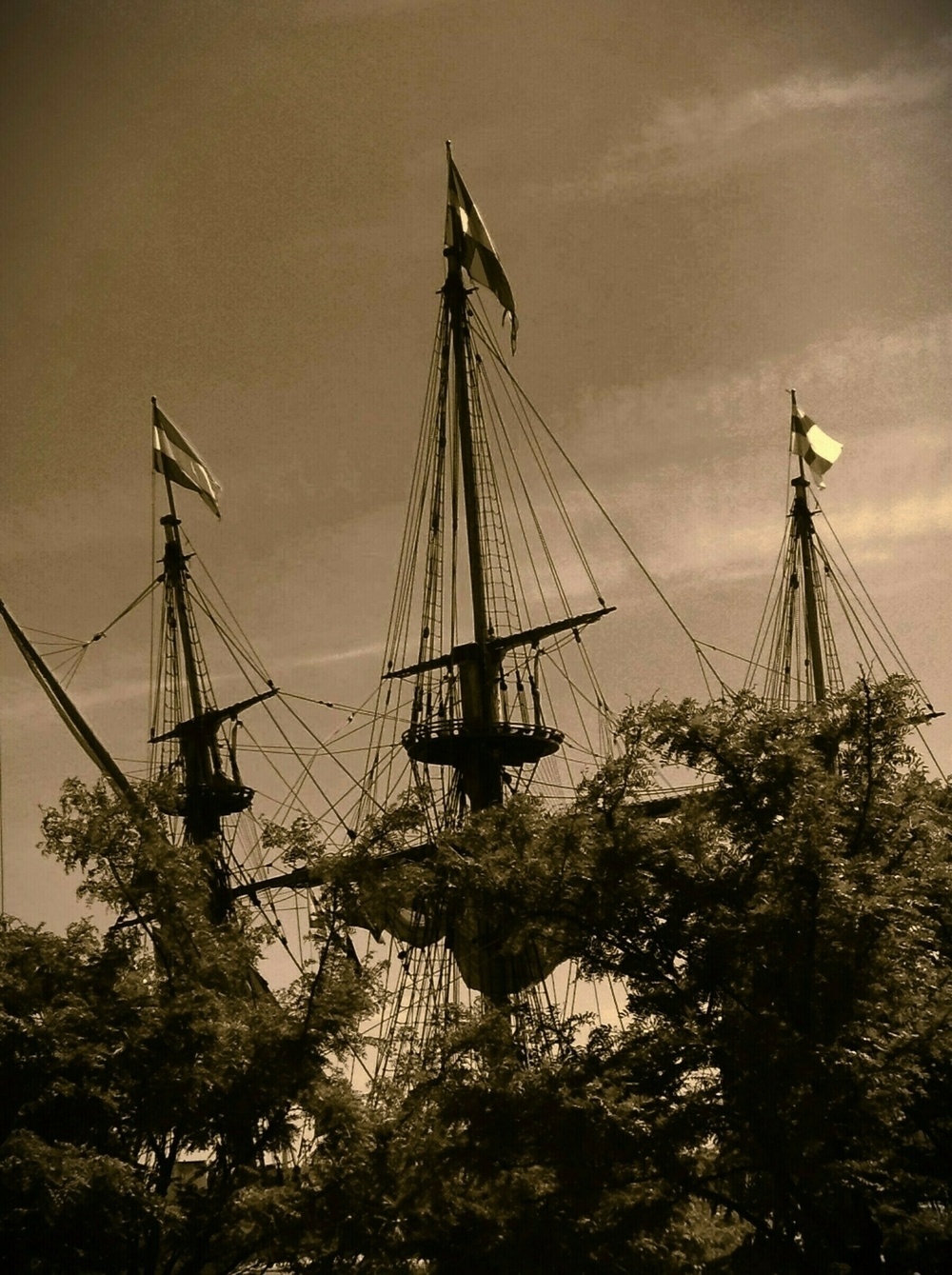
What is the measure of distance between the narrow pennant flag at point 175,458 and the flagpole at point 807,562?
2422 cm

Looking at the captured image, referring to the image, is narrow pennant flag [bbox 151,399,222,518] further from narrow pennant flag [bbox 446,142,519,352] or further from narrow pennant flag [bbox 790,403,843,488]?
narrow pennant flag [bbox 790,403,843,488]

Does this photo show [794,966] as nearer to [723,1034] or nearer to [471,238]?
[723,1034]

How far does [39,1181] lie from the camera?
2108 cm

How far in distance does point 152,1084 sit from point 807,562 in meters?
45.7

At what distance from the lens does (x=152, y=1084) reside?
22609 mm

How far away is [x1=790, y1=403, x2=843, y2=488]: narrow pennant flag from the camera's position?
6012cm

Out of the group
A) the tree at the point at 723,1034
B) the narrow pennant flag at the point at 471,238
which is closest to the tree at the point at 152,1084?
the tree at the point at 723,1034

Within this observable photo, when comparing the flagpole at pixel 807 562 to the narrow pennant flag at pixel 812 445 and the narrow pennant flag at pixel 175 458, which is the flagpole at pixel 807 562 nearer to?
the narrow pennant flag at pixel 812 445

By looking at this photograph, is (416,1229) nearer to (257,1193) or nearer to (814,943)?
(257,1193)

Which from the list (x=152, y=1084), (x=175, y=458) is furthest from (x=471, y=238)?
(x=152, y=1084)

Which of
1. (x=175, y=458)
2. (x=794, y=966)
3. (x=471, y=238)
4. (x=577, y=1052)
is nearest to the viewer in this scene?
(x=794, y=966)

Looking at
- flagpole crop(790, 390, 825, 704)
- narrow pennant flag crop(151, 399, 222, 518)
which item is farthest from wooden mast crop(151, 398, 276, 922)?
flagpole crop(790, 390, 825, 704)

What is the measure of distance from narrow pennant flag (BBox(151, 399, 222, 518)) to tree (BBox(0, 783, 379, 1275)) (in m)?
32.1

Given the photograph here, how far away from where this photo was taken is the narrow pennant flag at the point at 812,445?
6012cm
